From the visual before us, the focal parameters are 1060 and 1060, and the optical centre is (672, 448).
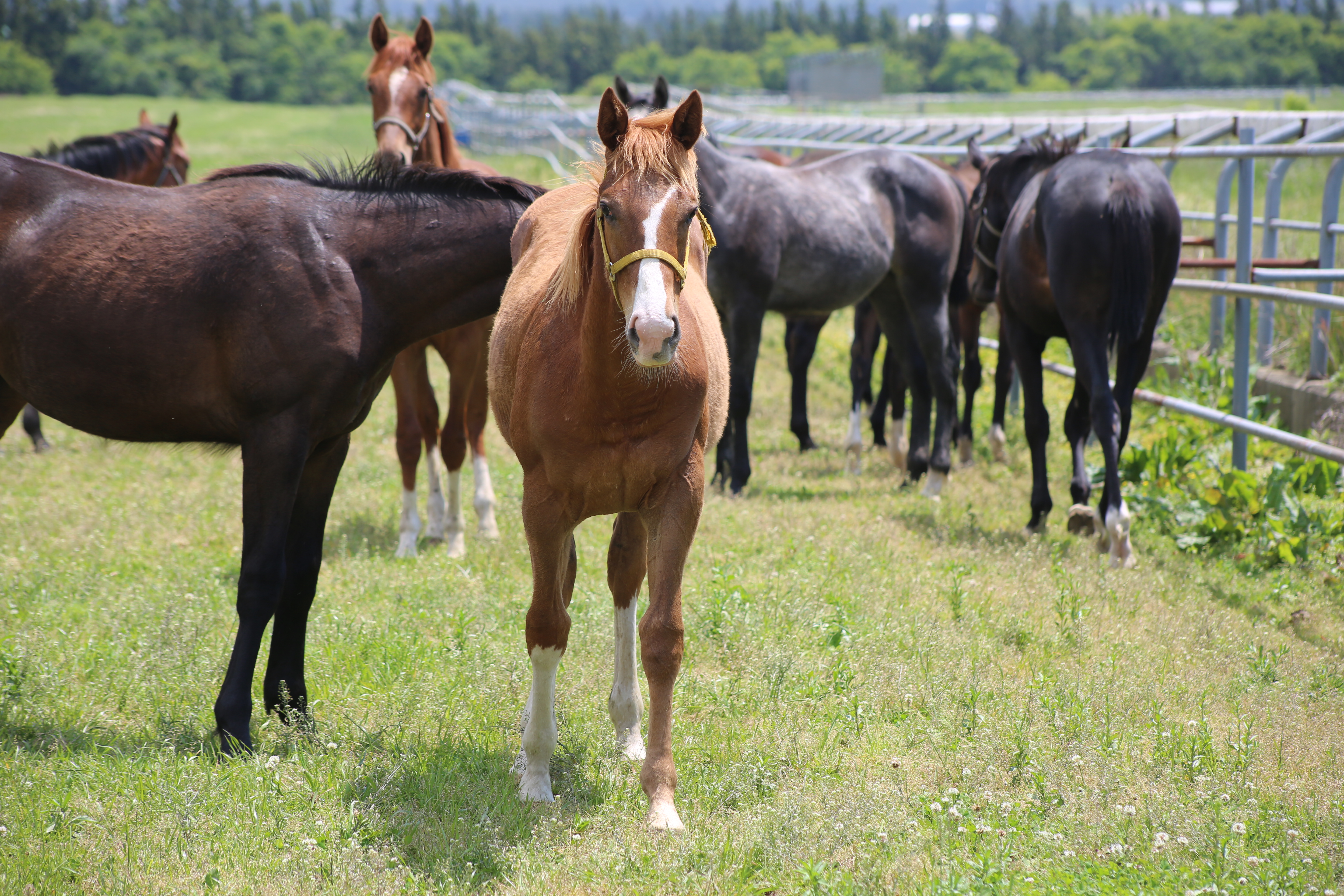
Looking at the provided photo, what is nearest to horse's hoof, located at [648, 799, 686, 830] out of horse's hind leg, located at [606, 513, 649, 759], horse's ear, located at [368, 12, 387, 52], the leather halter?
horse's hind leg, located at [606, 513, 649, 759]

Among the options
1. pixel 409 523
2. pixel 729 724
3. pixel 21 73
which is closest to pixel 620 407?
pixel 729 724

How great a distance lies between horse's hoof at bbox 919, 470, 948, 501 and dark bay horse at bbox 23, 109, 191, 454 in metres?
6.28

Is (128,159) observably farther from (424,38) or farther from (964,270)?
(964,270)

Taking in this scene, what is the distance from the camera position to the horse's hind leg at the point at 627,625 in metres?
3.82

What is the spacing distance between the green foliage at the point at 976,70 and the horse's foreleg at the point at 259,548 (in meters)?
103

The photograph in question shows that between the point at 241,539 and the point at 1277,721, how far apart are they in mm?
5640

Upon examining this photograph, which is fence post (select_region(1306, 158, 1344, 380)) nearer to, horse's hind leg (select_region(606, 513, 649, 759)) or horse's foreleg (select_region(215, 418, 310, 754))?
horse's hind leg (select_region(606, 513, 649, 759))

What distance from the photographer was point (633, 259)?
2.89 m

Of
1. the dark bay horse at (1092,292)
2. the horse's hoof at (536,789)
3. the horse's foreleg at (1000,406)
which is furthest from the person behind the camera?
the horse's foreleg at (1000,406)

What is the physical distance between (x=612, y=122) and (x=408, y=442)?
3.98 meters

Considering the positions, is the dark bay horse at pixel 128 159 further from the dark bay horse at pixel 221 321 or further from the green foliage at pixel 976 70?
the green foliage at pixel 976 70

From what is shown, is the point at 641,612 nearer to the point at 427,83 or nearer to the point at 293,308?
the point at 293,308

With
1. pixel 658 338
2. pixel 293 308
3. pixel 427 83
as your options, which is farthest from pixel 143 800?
pixel 427 83

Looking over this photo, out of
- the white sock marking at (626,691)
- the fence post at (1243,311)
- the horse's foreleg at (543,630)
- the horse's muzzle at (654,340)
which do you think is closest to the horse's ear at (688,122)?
the horse's muzzle at (654,340)
